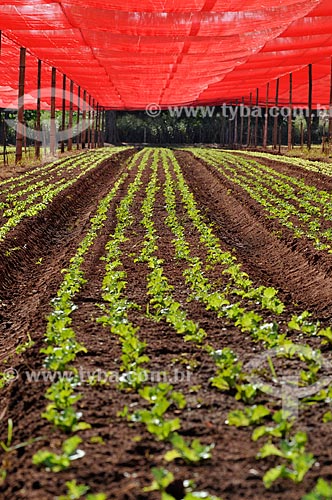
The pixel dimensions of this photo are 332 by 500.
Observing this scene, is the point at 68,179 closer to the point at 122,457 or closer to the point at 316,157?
A: the point at 316,157

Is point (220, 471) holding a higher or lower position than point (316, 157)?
lower

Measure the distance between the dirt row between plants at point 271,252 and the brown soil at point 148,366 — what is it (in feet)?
0.09

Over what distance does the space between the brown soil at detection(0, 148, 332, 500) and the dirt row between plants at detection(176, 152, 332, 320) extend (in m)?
0.03

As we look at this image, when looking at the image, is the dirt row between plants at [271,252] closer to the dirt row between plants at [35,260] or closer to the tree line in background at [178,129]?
the dirt row between plants at [35,260]

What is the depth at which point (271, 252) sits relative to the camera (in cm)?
1012

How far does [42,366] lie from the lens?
488cm

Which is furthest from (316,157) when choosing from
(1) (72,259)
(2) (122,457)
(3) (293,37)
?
(2) (122,457)

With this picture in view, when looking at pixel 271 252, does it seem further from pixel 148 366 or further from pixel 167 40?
pixel 167 40

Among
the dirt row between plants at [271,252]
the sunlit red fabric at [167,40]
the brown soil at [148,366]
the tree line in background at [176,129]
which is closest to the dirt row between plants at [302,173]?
the dirt row between plants at [271,252]

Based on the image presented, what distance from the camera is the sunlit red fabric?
523 inches

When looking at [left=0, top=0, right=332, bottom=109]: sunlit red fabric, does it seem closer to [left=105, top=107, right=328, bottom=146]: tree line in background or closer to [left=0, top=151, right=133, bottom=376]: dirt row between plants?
[left=0, top=151, right=133, bottom=376]: dirt row between plants

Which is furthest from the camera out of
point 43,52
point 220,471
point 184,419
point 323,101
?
point 323,101

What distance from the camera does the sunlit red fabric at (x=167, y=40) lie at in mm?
13281

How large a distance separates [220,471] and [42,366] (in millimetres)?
1933
